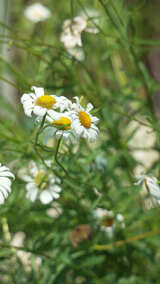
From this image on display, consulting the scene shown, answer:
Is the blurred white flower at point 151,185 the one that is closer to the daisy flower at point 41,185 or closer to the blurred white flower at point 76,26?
the daisy flower at point 41,185

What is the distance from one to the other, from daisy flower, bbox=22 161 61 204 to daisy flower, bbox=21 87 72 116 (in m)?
0.23

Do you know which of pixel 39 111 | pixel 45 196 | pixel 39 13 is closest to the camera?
pixel 39 111

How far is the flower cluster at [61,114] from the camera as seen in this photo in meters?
0.52

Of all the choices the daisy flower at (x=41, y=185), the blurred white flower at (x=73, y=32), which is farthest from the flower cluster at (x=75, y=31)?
the daisy flower at (x=41, y=185)

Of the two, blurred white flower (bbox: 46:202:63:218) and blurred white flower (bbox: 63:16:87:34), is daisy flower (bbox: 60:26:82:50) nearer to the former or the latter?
blurred white flower (bbox: 63:16:87:34)

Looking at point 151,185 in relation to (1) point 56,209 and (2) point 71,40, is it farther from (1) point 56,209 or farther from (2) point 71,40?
(2) point 71,40

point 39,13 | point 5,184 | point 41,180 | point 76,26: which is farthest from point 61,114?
point 39,13

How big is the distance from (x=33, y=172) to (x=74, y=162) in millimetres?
83

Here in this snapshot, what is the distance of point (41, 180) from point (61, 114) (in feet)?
0.91

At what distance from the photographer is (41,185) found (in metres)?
0.78

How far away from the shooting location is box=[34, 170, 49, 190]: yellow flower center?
2.51ft

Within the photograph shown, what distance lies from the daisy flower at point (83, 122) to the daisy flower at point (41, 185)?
0.73ft

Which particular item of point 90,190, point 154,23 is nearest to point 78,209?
point 90,190

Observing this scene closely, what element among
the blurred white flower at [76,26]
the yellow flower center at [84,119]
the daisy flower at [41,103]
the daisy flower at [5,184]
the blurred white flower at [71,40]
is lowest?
the daisy flower at [5,184]
